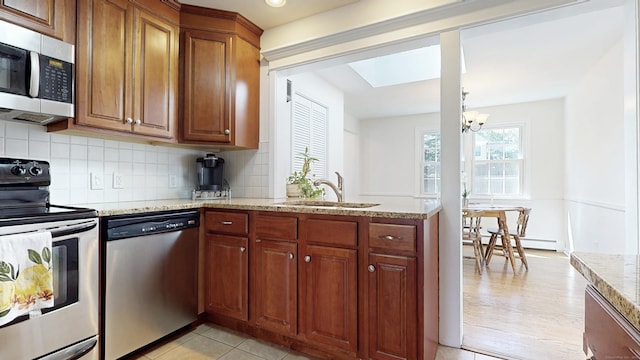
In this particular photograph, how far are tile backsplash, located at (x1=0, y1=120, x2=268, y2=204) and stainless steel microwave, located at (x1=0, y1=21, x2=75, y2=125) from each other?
19 centimetres

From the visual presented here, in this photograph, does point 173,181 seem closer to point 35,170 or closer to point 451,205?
point 35,170

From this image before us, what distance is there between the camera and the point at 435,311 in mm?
1929

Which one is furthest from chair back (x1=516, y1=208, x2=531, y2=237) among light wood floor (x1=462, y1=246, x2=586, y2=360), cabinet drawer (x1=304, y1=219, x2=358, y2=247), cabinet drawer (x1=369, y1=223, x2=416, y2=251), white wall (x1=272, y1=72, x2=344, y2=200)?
cabinet drawer (x1=304, y1=219, x2=358, y2=247)

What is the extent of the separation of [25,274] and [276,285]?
1.24 metres

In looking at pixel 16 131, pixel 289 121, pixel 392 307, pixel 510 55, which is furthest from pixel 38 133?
pixel 510 55

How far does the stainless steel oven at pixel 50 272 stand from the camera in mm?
1293

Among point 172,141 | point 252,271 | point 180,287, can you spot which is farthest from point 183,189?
point 252,271

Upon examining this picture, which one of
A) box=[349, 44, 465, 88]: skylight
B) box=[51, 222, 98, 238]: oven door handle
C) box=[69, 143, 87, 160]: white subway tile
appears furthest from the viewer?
box=[349, 44, 465, 88]: skylight

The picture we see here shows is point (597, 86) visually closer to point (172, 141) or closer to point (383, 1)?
point (383, 1)

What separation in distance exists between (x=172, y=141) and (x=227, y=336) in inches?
Result: 59.8

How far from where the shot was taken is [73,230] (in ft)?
4.99

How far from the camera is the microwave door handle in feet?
5.14

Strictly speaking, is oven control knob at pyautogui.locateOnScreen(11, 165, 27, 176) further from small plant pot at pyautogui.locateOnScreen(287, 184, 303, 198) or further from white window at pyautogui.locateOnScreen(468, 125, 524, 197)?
white window at pyautogui.locateOnScreen(468, 125, 524, 197)

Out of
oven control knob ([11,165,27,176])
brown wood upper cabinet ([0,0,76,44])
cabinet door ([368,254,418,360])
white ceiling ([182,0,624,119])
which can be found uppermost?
white ceiling ([182,0,624,119])
